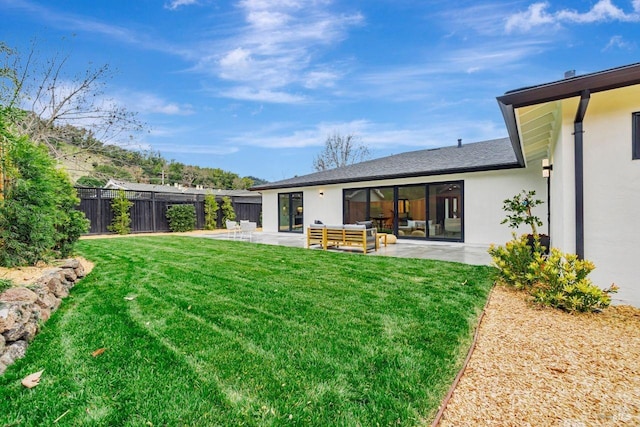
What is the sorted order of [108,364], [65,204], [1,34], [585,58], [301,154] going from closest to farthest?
[108,364] < [65,204] < [1,34] < [585,58] < [301,154]

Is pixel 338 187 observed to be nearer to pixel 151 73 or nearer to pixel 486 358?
pixel 151 73

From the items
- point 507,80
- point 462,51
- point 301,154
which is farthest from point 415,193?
point 301,154

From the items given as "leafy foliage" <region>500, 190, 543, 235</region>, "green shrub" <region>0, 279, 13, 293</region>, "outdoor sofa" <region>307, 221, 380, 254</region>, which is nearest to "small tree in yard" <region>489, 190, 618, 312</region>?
"leafy foliage" <region>500, 190, 543, 235</region>

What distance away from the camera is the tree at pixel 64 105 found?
26.5 ft

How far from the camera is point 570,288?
4027mm

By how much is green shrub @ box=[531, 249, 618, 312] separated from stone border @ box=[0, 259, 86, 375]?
6.01 m

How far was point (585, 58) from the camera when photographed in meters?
11.4

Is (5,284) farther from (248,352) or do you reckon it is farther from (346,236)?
(346,236)

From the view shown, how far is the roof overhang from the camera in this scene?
370 cm

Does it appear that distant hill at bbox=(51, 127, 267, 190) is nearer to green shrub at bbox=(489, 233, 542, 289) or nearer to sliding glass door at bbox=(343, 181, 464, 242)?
sliding glass door at bbox=(343, 181, 464, 242)

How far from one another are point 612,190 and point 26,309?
23.9 ft

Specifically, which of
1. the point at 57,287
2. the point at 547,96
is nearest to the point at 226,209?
the point at 57,287

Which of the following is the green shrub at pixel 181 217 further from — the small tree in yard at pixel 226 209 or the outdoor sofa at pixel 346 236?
the outdoor sofa at pixel 346 236

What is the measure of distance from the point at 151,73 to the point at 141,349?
13970 mm
